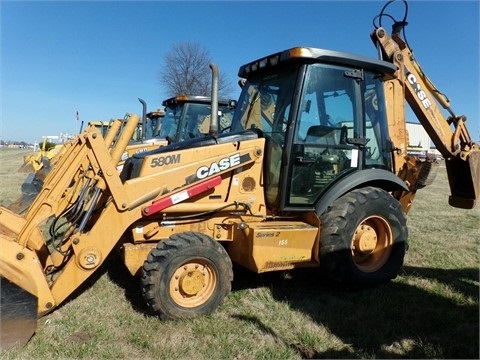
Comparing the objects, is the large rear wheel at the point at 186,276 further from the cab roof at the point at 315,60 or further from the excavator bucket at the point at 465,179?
the excavator bucket at the point at 465,179

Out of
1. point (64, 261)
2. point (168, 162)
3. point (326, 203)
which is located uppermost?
point (168, 162)

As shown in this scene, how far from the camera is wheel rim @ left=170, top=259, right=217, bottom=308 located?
3791 mm

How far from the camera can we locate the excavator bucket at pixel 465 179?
214 inches

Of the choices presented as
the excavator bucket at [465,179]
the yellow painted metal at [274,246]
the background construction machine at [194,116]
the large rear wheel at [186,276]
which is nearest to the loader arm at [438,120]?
the excavator bucket at [465,179]

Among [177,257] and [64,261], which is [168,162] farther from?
[64,261]

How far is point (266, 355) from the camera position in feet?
10.8

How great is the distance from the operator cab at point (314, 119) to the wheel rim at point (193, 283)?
41.1 inches

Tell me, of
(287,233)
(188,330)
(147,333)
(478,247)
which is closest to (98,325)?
(147,333)

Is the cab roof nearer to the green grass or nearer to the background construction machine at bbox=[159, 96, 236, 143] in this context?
the green grass

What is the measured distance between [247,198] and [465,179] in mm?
3070

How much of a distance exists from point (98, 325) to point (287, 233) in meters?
1.90

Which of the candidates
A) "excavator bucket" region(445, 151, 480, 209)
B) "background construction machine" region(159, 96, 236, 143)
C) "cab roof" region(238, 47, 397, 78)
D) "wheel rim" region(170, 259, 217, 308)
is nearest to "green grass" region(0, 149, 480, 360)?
"wheel rim" region(170, 259, 217, 308)

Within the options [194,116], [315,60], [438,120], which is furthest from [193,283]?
[194,116]

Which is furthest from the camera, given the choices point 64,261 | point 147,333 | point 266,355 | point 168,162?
point 168,162
